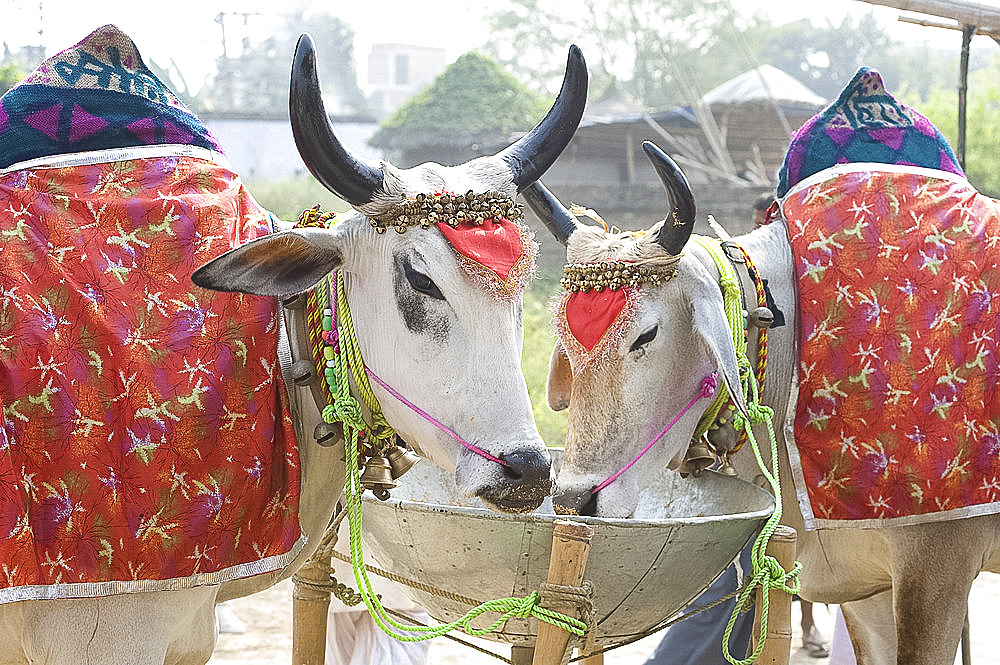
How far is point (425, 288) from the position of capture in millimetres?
2164

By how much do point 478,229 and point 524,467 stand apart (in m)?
0.51

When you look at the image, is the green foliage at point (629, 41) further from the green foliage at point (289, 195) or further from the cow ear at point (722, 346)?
the cow ear at point (722, 346)

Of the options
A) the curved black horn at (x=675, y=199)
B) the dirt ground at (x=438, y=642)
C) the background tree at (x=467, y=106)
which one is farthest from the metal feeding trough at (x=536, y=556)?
the background tree at (x=467, y=106)

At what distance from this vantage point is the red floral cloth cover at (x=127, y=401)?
6.96 feet

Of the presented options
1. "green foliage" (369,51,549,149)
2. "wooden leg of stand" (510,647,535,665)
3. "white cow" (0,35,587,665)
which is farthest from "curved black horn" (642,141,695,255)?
"green foliage" (369,51,549,149)

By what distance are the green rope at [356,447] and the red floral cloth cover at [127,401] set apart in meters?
0.13

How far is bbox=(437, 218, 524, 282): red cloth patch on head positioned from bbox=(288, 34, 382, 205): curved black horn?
7.4 inches

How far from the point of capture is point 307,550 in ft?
8.31

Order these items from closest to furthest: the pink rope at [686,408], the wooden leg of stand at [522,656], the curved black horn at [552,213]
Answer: the wooden leg of stand at [522,656] < the pink rope at [686,408] < the curved black horn at [552,213]

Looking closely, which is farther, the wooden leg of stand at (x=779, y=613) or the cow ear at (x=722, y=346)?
the cow ear at (x=722, y=346)

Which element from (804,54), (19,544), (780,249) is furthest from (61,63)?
(804,54)

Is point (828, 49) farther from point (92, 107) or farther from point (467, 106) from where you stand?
point (92, 107)

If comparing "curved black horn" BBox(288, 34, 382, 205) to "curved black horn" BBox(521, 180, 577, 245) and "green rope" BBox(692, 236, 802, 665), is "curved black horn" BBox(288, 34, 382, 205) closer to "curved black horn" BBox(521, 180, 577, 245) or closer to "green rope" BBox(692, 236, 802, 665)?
"curved black horn" BBox(521, 180, 577, 245)

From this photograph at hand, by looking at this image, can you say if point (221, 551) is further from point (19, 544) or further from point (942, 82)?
point (942, 82)
